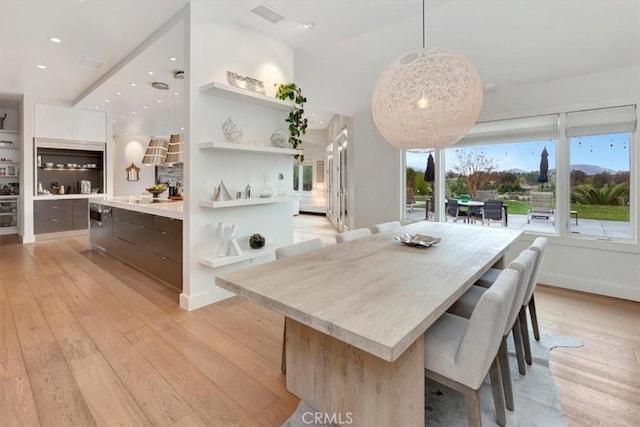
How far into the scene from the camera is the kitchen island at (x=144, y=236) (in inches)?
138

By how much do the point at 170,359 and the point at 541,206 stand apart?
4.94 meters

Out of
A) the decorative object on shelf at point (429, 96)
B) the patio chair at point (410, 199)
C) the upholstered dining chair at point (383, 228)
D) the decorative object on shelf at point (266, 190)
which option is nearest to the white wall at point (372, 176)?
the patio chair at point (410, 199)

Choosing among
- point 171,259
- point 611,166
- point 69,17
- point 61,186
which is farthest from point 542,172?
point 61,186

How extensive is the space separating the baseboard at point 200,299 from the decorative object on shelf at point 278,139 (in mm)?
1856

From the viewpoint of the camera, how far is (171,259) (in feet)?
11.7

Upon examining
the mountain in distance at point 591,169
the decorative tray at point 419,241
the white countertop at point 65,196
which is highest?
the mountain in distance at point 591,169

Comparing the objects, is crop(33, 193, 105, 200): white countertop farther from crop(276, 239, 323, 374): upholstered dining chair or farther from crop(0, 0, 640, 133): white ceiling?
crop(276, 239, 323, 374): upholstered dining chair

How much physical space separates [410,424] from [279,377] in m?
0.95

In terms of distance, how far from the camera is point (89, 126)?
7027mm

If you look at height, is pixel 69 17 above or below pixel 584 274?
above

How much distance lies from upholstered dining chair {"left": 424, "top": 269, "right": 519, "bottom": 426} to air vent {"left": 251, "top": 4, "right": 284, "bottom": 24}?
10.5 ft

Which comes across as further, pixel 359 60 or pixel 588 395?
pixel 359 60

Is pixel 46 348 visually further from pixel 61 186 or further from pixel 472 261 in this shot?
pixel 61 186

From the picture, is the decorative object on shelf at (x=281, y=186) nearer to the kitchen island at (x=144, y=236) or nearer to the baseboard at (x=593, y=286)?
the kitchen island at (x=144, y=236)
